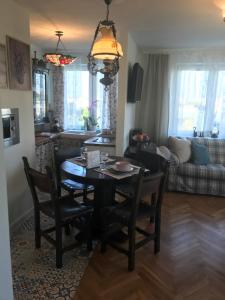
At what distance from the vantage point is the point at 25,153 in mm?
2896

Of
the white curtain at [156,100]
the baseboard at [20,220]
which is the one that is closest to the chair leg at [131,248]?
the baseboard at [20,220]

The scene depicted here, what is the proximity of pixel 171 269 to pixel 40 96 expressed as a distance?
3702 mm

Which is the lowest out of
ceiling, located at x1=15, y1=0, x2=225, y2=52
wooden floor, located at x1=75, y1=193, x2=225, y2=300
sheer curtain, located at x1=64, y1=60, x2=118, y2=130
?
wooden floor, located at x1=75, y1=193, x2=225, y2=300

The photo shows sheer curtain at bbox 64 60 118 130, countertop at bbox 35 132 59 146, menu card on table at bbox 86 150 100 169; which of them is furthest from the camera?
sheer curtain at bbox 64 60 118 130

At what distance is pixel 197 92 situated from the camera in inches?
180

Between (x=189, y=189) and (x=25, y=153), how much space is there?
261 centimetres

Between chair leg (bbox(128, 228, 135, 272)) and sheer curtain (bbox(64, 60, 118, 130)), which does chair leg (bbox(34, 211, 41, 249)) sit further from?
sheer curtain (bbox(64, 60, 118, 130))

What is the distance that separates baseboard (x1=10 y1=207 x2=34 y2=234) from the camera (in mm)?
2684

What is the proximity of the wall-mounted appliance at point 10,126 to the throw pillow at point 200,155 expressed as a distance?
9.38 ft

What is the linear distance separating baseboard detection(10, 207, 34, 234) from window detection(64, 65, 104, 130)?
2439mm

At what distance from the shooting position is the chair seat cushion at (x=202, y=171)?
12.5 feet

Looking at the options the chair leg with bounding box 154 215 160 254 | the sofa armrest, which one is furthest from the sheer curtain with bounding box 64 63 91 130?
the chair leg with bounding box 154 215 160 254

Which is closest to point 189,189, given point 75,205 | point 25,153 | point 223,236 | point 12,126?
point 223,236

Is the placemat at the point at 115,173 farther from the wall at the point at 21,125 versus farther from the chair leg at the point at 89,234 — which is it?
the wall at the point at 21,125
